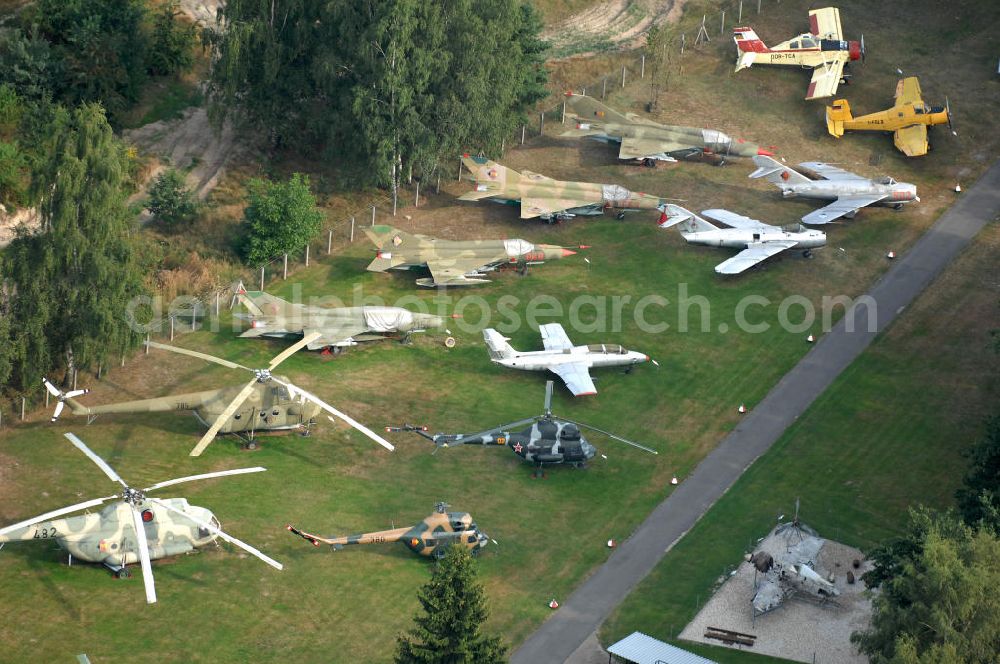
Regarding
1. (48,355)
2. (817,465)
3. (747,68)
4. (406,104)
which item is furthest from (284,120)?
(817,465)

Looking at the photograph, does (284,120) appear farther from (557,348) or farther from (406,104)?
(557,348)

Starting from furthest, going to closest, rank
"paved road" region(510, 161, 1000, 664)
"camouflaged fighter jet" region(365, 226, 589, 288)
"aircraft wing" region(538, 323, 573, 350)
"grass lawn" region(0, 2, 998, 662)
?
1. "camouflaged fighter jet" region(365, 226, 589, 288)
2. "aircraft wing" region(538, 323, 573, 350)
3. "paved road" region(510, 161, 1000, 664)
4. "grass lawn" region(0, 2, 998, 662)

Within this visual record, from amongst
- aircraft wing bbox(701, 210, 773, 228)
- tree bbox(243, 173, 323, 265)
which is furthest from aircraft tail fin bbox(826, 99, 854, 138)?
tree bbox(243, 173, 323, 265)

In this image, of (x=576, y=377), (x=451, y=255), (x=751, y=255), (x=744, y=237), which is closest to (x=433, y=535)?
(x=576, y=377)

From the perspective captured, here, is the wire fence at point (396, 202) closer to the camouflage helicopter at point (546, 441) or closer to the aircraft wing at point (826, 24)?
the aircraft wing at point (826, 24)

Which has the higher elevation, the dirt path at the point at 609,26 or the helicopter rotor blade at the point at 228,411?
the dirt path at the point at 609,26

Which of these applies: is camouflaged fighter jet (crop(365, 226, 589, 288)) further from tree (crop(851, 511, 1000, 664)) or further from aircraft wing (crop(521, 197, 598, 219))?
tree (crop(851, 511, 1000, 664))

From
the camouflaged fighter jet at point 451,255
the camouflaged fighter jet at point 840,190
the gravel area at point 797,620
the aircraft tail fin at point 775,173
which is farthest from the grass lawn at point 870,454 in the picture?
the camouflaged fighter jet at point 451,255
